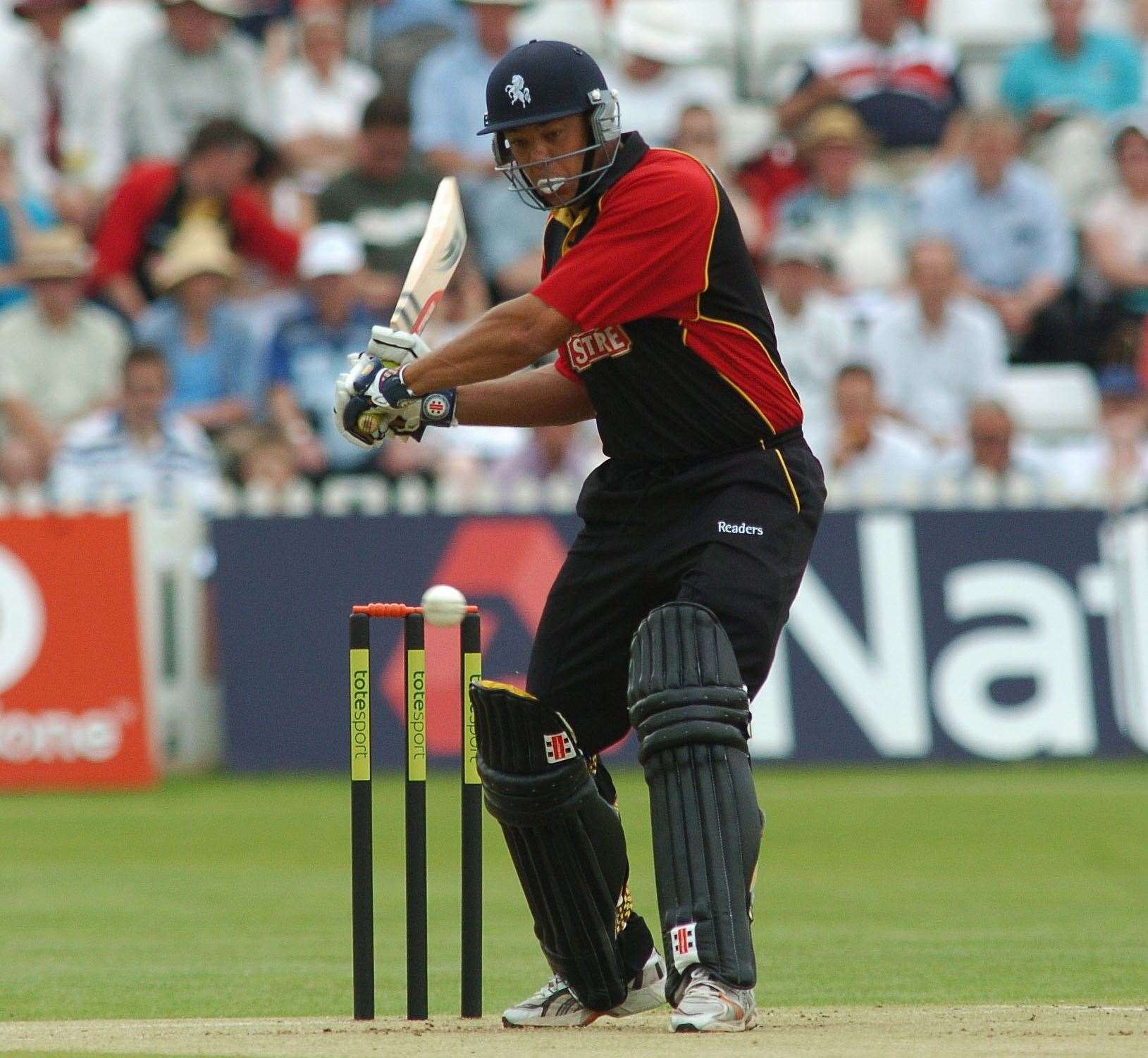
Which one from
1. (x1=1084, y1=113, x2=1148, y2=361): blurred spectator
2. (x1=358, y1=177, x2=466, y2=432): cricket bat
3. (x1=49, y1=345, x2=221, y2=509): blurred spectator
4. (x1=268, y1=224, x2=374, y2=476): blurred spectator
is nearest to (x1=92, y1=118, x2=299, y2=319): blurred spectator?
(x1=268, y1=224, x2=374, y2=476): blurred spectator

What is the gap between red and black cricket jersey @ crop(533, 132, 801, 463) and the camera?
503 cm

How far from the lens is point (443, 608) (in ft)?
16.4

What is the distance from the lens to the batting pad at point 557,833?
5234 mm

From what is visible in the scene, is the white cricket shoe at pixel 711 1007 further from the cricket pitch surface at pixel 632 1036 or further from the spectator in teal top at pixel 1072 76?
the spectator in teal top at pixel 1072 76

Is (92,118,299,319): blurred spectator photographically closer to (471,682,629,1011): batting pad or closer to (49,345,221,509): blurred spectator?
(49,345,221,509): blurred spectator

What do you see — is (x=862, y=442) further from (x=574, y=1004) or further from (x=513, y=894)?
(x=574, y=1004)

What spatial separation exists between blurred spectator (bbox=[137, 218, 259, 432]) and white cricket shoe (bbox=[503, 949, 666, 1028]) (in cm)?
778

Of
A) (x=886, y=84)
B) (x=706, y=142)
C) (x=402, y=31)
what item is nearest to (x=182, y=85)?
(x=402, y=31)

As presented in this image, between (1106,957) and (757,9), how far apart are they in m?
11.3

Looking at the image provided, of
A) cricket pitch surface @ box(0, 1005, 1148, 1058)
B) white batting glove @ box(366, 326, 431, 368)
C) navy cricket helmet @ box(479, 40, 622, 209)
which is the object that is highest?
navy cricket helmet @ box(479, 40, 622, 209)

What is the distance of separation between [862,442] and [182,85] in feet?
17.0

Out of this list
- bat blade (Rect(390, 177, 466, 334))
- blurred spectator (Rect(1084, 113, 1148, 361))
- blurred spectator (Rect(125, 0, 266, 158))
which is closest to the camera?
bat blade (Rect(390, 177, 466, 334))

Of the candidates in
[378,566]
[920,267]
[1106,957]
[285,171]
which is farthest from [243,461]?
[1106,957]

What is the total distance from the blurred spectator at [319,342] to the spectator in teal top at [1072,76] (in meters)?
5.14
